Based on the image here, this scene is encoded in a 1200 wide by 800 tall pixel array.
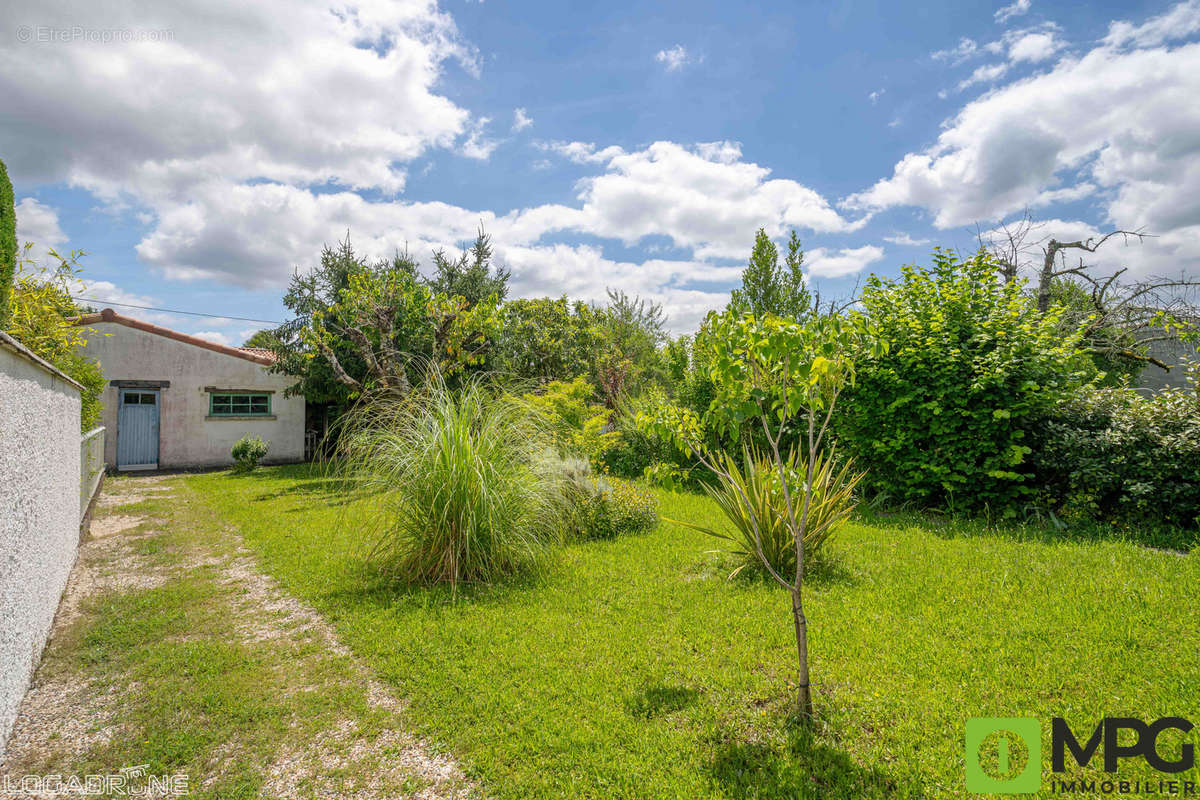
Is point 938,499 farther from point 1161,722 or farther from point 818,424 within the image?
point 1161,722

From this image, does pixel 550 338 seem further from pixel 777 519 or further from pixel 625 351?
pixel 777 519

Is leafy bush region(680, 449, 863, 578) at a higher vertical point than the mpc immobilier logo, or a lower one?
higher

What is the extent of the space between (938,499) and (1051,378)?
203 cm

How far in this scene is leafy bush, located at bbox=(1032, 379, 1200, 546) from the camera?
543 centimetres

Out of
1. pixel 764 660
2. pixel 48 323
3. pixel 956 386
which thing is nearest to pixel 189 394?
pixel 48 323

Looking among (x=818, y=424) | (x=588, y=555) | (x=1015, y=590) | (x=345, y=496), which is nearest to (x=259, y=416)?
(x=345, y=496)

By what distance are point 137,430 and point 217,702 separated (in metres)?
14.5

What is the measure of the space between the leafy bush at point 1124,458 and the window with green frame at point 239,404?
58.4 feet

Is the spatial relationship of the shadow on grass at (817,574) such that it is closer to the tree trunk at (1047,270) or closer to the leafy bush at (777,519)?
the leafy bush at (777,519)

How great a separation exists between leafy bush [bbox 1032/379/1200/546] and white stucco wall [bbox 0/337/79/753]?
354 inches

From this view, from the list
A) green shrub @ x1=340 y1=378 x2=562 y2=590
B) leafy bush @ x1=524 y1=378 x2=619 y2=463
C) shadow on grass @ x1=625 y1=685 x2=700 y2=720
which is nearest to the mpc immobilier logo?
shadow on grass @ x1=625 y1=685 x2=700 y2=720

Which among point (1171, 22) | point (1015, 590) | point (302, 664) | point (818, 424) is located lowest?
point (302, 664)

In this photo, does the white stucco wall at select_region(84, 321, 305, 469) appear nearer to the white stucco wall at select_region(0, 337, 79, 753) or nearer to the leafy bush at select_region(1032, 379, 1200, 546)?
the white stucco wall at select_region(0, 337, 79, 753)

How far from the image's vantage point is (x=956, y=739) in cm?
246
